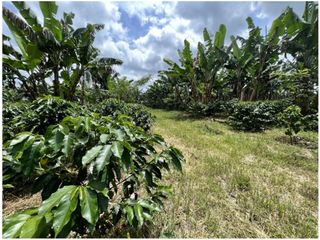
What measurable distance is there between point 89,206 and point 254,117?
25.3ft

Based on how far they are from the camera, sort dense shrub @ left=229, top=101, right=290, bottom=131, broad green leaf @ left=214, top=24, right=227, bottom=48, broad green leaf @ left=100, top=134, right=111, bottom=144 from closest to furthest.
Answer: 1. broad green leaf @ left=100, top=134, right=111, bottom=144
2. dense shrub @ left=229, top=101, right=290, bottom=131
3. broad green leaf @ left=214, top=24, right=227, bottom=48

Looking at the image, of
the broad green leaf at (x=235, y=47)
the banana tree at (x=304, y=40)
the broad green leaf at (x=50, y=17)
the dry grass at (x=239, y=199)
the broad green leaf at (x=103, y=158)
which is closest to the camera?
the broad green leaf at (x=103, y=158)

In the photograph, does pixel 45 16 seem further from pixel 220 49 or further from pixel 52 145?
pixel 220 49

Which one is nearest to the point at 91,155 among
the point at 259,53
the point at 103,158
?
the point at 103,158

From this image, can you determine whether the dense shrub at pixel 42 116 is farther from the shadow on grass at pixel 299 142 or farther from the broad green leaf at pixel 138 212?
the shadow on grass at pixel 299 142

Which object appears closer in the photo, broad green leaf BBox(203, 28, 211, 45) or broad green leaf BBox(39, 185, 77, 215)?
broad green leaf BBox(39, 185, 77, 215)

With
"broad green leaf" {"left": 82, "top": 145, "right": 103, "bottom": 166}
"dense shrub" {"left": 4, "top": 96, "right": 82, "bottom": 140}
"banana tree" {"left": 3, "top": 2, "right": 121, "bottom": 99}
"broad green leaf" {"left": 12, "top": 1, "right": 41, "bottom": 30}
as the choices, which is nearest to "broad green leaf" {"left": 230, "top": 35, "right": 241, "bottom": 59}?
"banana tree" {"left": 3, "top": 2, "right": 121, "bottom": 99}

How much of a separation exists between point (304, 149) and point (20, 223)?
5783 mm

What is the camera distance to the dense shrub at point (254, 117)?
7.78 meters

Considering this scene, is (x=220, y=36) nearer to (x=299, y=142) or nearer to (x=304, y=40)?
(x=304, y=40)

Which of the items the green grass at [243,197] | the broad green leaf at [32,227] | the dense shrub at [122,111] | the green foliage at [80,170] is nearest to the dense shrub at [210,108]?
the dense shrub at [122,111]

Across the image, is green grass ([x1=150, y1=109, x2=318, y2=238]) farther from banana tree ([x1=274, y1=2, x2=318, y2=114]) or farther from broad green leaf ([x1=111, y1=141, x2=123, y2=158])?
banana tree ([x1=274, y1=2, x2=318, y2=114])

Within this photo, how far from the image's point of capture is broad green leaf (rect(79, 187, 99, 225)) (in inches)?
42.7

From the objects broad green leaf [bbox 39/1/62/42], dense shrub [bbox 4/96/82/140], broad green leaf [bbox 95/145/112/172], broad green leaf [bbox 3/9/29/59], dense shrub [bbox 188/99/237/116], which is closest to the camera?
broad green leaf [bbox 95/145/112/172]
